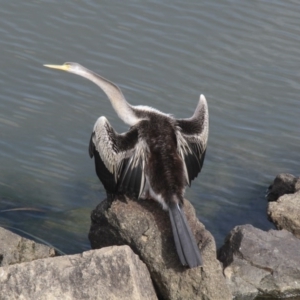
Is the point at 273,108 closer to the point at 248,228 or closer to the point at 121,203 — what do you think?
the point at 248,228

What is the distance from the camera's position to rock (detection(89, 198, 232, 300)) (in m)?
5.30

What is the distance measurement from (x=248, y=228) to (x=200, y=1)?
5.67 meters

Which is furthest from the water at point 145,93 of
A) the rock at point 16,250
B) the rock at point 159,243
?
the rock at point 159,243

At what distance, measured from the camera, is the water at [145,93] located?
24.7ft

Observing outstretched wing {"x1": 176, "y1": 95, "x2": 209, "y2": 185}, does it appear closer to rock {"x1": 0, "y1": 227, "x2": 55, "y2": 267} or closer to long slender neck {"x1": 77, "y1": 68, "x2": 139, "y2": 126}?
long slender neck {"x1": 77, "y1": 68, "x2": 139, "y2": 126}

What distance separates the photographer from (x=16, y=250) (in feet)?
18.5

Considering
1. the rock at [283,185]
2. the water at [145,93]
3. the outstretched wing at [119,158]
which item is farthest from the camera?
the water at [145,93]

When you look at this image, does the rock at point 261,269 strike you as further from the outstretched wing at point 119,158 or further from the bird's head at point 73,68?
the bird's head at point 73,68

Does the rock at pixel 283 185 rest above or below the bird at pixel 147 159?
below

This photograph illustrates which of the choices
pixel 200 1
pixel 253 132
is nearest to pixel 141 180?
pixel 253 132

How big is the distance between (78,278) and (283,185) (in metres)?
3.27

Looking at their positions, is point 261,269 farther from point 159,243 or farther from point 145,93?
point 145,93

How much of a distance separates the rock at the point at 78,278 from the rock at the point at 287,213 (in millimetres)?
2009

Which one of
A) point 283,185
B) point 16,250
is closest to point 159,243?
point 16,250
